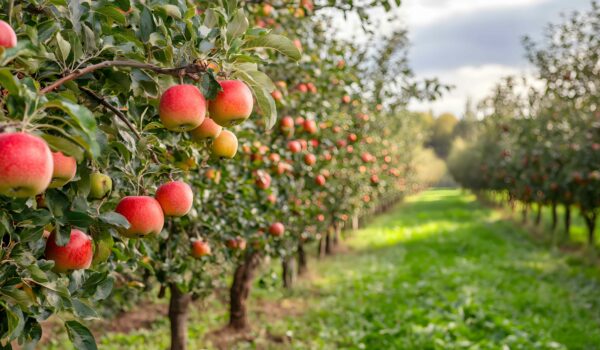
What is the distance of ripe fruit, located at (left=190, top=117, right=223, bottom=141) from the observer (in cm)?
174

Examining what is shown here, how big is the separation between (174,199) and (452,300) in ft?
25.6

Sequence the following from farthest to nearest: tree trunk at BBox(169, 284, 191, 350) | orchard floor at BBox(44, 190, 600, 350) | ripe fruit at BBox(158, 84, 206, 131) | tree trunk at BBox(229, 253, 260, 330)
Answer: tree trunk at BBox(229, 253, 260, 330) → orchard floor at BBox(44, 190, 600, 350) → tree trunk at BBox(169, 284, 191, 350) → ripe fruit at BBox(158, 84, 206, 131)

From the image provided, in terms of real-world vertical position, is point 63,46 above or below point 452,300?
above

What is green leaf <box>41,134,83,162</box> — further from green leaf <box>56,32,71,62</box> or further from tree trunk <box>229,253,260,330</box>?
tree trunk <box>229,253,260,330</box>

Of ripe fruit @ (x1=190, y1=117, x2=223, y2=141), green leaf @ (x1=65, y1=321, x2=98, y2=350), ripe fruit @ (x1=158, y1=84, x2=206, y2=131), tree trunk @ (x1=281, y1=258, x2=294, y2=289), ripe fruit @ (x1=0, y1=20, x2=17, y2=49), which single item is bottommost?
tree trunk @ (x1=281, y1=258, x2=294, y2=289)

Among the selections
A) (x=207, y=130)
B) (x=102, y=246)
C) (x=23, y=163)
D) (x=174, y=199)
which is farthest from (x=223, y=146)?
(x=23, y=163)

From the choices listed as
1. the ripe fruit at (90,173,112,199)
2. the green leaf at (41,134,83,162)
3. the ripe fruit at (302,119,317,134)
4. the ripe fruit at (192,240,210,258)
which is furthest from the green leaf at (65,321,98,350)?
the ripe fruit at (302,119,317,134)

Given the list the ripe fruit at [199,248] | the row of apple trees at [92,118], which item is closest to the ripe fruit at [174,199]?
the row of apple trees at [92,118]

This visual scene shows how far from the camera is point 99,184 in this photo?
1715 millimetres

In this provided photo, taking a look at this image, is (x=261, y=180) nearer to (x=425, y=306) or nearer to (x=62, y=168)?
(x=62, y=168)

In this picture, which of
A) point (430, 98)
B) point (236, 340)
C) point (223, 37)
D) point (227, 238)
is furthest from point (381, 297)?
point (223, 37)

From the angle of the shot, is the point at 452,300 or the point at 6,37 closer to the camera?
the point at 6,37

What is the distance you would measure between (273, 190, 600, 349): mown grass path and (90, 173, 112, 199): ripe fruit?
5763 millimetres

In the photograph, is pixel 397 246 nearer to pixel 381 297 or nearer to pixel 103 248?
pixel 381 297
